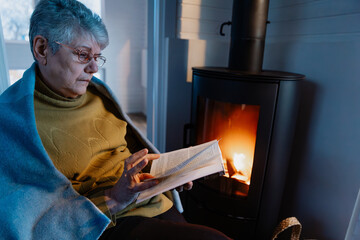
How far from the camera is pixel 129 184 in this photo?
2.34 ft

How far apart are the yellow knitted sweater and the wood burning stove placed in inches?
17.9

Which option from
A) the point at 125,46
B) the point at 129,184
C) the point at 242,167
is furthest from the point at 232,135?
the point at 125,46

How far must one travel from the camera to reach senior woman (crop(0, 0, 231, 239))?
0.69m

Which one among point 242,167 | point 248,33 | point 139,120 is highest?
point 248,33

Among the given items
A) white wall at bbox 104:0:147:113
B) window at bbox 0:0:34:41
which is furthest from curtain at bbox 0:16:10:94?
white wall at bbox 104:0:147:113

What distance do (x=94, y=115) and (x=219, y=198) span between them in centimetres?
78

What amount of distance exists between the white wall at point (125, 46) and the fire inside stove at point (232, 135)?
2.72 metres

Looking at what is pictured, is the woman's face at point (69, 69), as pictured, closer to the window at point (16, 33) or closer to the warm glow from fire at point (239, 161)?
the warm glow from fire at point (239, 161)

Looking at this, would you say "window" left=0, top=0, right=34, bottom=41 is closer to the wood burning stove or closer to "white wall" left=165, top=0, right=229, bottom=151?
"white wall" left=165, top=0, right=229, bottom=151

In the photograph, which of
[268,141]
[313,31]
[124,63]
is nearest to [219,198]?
[268,141]

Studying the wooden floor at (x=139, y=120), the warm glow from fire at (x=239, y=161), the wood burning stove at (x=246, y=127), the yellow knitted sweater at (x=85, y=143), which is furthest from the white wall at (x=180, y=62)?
the wooden floor at (x=139, y=120)

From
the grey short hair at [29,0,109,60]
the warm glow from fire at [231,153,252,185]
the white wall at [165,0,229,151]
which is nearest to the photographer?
the grey short hair at [29,0,109,60]

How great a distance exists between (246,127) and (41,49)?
0.94 metres

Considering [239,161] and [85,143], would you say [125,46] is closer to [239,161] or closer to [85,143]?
[239,161]
